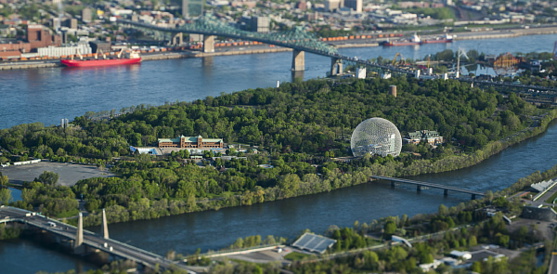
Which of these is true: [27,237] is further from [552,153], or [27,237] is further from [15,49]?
[15,49]

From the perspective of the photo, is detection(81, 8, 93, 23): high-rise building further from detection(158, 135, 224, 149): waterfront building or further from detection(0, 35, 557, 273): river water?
detection(158, 135, 224, 149): waterfront building

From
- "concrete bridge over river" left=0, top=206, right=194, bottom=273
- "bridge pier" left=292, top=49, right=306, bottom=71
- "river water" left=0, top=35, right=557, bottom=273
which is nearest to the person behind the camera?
"concrete bridge over river" left=0, top=206, right=194, bottom=273

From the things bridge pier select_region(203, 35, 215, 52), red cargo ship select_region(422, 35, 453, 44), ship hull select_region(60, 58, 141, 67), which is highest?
red cargo ship select_region(422, 35, 453, 44)

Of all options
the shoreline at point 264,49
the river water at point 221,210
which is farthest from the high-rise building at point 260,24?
the river water at point 221,210

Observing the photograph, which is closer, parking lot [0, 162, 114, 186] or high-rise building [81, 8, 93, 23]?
parking lot [0, 162, 114, 186]

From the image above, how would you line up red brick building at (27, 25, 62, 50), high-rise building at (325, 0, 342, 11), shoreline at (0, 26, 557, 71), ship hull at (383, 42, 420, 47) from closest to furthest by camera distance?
shoreline at (0, 26, 557, 71), red brick building at (27, 25, 62, 50), ship hull at (383, 42, 420, 47), high-rise building at (325, 0, 342, 11)

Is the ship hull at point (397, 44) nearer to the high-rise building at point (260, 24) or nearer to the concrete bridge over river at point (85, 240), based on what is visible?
the high-rise building at point (260, 24)

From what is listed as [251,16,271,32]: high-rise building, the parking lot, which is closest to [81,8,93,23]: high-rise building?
[251,16,271,32]: high-rise building

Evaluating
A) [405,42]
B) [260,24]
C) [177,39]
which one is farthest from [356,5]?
[177,39]

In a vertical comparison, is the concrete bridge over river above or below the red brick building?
below
